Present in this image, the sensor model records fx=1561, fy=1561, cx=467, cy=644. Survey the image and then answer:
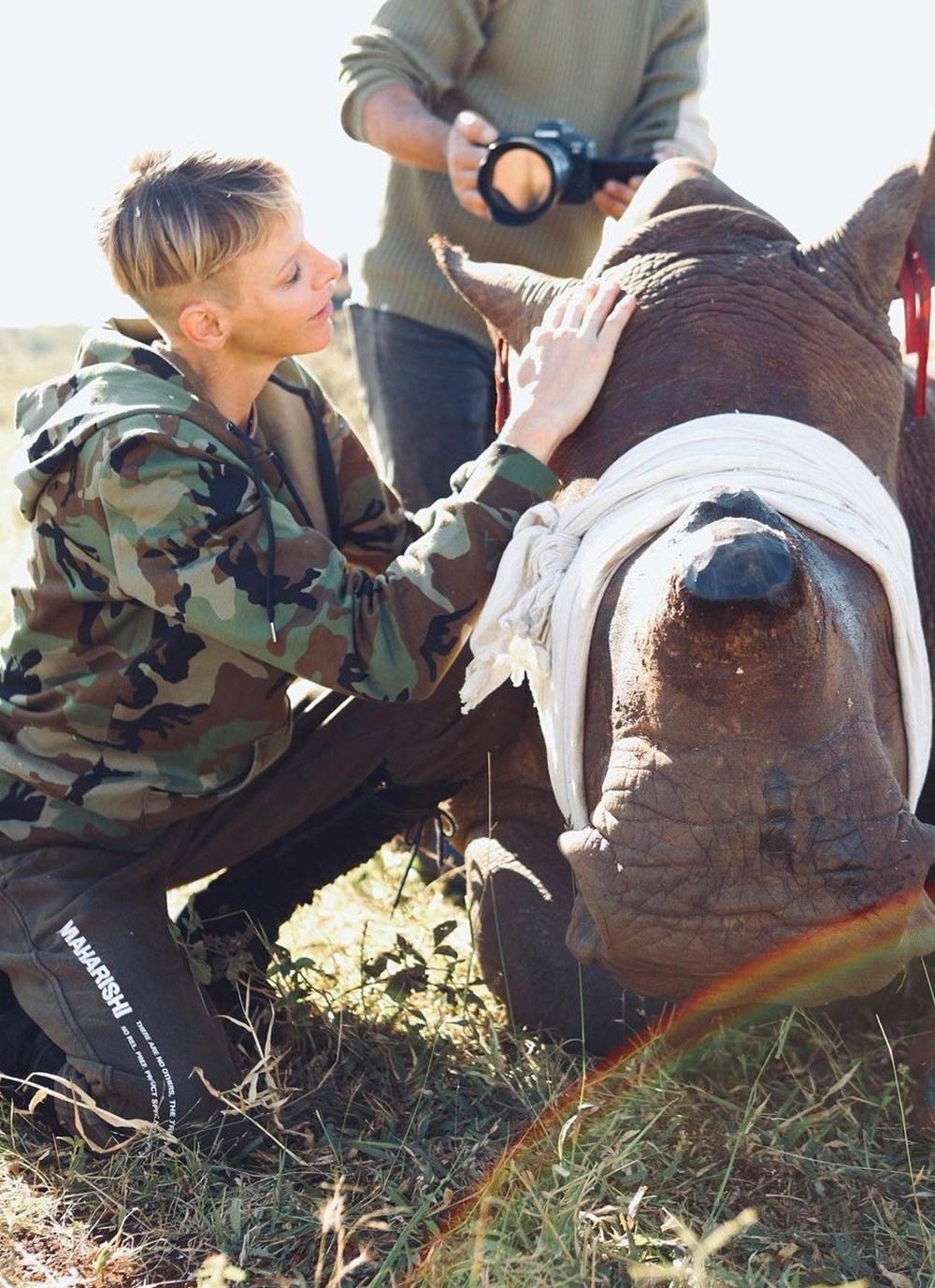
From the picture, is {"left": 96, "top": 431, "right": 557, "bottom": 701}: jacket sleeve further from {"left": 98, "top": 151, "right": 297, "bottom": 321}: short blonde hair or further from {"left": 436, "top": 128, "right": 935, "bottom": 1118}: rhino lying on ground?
{"left": 98, "top": 151, "right": 297, "bottom": 321}: short blonde hair

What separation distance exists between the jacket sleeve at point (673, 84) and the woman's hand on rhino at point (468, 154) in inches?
32.3

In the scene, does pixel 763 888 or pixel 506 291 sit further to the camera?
pixel 506 291

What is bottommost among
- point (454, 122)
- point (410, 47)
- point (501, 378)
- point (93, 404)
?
point (501, 378)

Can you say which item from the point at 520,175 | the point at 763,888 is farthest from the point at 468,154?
the point at 763,888

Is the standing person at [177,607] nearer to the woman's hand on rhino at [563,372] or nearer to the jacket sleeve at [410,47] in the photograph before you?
the woman's hand on rhino at [563,372]

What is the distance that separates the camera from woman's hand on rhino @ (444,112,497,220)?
4.12 meters

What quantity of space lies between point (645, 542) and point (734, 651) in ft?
1.49

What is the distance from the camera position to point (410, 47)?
4566 mm

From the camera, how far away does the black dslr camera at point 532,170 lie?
157 inches

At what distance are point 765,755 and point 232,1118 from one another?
1.47 m

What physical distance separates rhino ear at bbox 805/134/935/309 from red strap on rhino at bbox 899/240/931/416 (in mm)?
42

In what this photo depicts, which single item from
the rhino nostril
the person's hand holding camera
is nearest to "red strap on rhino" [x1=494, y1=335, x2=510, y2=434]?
the person's hand holding camera

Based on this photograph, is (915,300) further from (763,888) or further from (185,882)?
(185,882)

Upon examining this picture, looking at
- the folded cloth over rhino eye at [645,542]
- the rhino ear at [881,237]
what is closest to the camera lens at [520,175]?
the rhino ear at [881,237]
